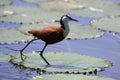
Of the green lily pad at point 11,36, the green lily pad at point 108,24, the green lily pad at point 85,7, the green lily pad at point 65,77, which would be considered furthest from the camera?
the green lily pad at point 85,7

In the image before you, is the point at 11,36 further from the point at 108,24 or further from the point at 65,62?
the point at 108,24

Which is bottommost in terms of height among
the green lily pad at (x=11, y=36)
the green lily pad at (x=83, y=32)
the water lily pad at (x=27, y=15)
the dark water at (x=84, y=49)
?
the dark water at (x=84, y=49)

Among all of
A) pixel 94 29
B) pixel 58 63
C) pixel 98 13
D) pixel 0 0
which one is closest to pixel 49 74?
pixel 58 63

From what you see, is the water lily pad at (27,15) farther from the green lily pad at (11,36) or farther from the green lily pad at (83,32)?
the green lily pad at (11,36)

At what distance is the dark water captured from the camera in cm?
590

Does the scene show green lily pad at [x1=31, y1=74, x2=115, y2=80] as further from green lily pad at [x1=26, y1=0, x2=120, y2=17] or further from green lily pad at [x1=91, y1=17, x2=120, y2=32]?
green lily pad at [x1=26, y1=0, x2=120, y2=17]

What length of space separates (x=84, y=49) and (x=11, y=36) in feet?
4.28

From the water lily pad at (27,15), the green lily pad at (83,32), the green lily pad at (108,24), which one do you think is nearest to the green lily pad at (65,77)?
the green lily pad at (83,32)

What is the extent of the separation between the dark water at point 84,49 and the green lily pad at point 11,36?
99 millimetres

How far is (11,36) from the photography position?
7391mm

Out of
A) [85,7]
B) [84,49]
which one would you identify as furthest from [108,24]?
[85,7]

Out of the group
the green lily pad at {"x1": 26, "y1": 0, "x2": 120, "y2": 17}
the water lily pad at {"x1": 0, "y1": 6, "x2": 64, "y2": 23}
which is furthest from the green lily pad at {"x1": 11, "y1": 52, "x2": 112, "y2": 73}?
the green lily pad at {"x1": 26, "y1": 0, "x2": 120, "y2": 17}

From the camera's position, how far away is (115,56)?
6957 mm

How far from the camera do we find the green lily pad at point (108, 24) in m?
8.43
